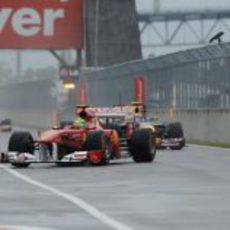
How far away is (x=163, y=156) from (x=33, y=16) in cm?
4656

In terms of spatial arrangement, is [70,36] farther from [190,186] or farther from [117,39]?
[190,186]

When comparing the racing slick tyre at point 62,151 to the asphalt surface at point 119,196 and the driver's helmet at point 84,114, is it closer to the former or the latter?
the asphalt surface at point 119,196

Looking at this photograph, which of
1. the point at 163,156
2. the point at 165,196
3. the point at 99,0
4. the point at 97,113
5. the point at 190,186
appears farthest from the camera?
the point at 99,0

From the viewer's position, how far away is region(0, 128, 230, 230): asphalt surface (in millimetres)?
13930

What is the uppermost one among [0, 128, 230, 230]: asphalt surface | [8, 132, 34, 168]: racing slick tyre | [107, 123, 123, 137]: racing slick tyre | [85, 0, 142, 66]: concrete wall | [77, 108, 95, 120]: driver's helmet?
[85, 0, 142, 66]: concrete wall

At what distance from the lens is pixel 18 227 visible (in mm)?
13383

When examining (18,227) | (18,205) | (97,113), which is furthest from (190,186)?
(97,113)

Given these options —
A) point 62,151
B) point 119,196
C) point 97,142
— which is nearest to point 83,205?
point 119,196

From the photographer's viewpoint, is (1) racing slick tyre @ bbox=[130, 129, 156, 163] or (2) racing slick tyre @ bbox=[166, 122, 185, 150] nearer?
(1) racing slick tyre @ bbox=[130, 129, 156, 163]

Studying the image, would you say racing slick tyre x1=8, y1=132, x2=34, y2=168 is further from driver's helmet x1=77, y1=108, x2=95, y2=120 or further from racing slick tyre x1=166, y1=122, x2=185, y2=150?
racing slick tyre x1=166, y1=122, x2=185, y2=150

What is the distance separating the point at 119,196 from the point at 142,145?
33.7ft

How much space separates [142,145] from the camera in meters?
28.1

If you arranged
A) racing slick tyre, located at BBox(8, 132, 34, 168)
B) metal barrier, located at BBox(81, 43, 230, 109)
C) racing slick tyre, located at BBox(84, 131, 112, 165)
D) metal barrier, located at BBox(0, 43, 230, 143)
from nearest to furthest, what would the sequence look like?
racing slick tyre, located at BBox(84, 131, 112, 165), racing slick tyre, located at BBox(8, 132, 34, 168), metal barrier, located at BBox(0, 43, 230, 143), metal barrier, located at BBox(81, 43, 230, 109)

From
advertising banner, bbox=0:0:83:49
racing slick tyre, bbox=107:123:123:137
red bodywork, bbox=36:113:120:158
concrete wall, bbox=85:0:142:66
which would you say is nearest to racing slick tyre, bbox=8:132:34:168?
red bodywork, bbox=36:113:120:158
